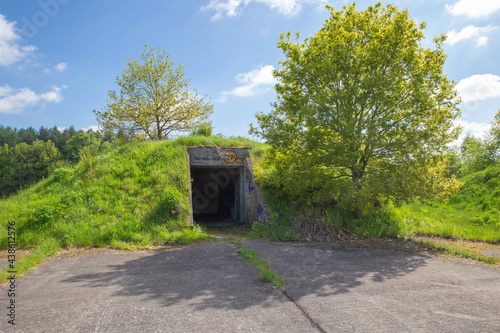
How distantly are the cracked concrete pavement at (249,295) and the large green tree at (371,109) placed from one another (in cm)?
242

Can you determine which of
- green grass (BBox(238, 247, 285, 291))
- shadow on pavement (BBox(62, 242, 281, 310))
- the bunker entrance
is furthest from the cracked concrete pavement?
the bunker entrance

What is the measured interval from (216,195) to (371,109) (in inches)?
479

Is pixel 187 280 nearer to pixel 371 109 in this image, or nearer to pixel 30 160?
pixel 371 109

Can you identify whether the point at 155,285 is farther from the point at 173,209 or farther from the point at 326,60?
the point at 326,60

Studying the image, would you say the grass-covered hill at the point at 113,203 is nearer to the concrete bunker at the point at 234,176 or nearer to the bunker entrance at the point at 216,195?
the concrete bunker at the point at 234,176

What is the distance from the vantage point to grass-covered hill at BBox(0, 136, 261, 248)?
25.1 ft

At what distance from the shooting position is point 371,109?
858 centimetres

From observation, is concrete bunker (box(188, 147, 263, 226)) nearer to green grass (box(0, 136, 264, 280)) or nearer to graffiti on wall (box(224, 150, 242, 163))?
graffiti on wall (box(224, 150, 242, 163))

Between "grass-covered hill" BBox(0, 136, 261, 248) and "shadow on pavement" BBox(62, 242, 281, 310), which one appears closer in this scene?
"shadow on pavement" BBox(62, 242, 281, 310)

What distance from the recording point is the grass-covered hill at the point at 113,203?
7.64 metres

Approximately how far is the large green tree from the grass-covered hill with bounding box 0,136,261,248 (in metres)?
3.88

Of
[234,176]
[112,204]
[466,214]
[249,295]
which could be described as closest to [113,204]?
[112,204]

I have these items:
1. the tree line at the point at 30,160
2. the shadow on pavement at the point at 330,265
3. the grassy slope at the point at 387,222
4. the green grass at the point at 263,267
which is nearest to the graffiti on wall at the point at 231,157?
the grassy slope at the point at 387,222

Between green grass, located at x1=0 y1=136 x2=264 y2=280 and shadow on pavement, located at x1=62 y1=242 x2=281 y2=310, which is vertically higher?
green grass, located at x1=0 y1=136 x2=264 y2=280
